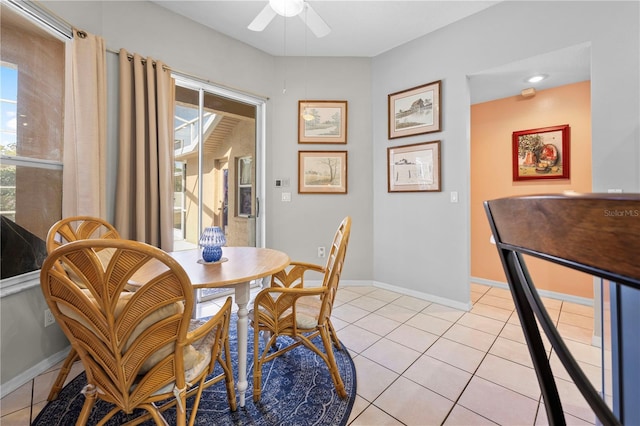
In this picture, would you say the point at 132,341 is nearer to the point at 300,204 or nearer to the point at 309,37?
the point at 300,204

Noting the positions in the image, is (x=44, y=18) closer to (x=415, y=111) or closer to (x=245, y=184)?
(x=245, y=184)

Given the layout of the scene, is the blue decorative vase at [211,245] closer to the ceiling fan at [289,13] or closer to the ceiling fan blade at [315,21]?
the ceiling fan at [289,13]

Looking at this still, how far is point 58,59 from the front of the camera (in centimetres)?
200

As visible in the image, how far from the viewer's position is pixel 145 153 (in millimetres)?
2395

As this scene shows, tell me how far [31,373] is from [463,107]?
13.0 feet

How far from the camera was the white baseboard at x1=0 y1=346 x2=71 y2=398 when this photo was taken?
1.56m

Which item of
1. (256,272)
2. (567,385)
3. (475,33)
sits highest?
(475,33)

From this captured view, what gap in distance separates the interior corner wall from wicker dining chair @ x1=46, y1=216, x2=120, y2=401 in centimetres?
275

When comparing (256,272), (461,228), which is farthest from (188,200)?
(461,228)

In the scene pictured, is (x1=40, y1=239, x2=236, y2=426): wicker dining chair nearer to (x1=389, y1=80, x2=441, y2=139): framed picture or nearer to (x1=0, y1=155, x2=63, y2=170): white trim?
(x1=0, y1=155, x2=63, y2=170): white trim

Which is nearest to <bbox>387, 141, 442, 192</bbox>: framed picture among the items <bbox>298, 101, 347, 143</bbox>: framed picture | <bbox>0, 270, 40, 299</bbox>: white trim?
<bbox>298, 101, 347, 143</bbox>: framed picture

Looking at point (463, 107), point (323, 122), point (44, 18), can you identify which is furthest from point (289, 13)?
point (463, 107)

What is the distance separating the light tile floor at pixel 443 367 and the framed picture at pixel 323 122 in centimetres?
201

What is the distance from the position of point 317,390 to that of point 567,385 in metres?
1.48
